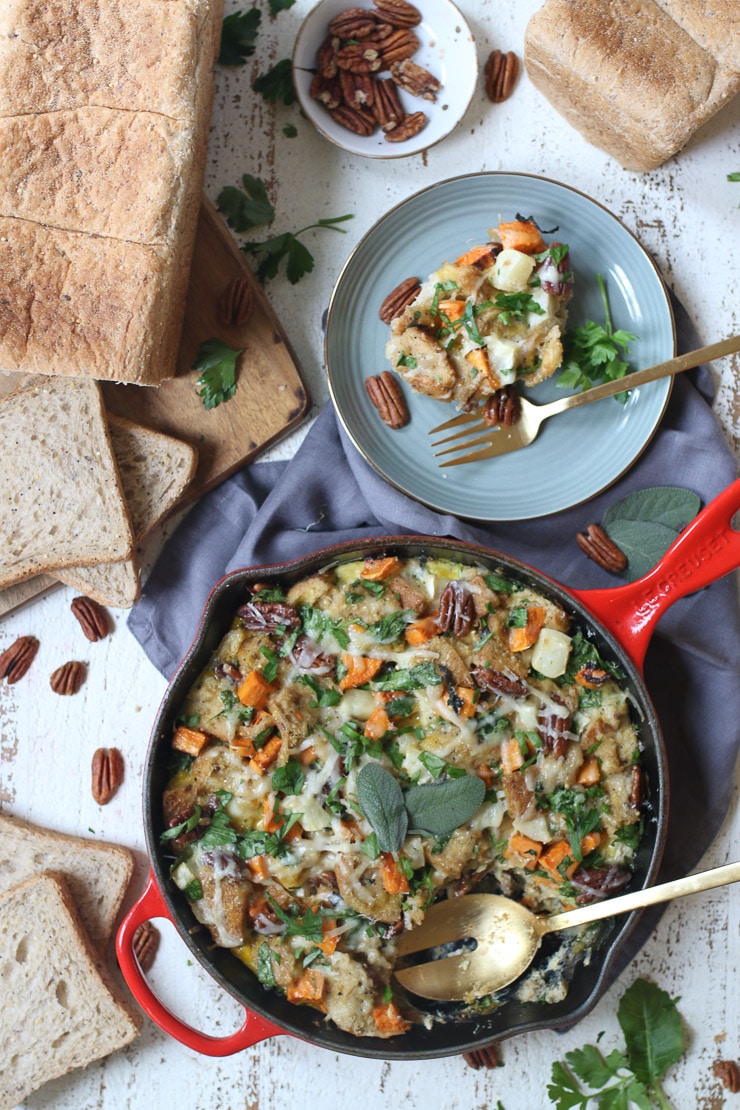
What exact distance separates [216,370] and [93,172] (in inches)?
31.8

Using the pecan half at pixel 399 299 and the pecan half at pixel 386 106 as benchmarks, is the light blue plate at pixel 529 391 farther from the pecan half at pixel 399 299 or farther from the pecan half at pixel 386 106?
the pecan half at pixel 386 106

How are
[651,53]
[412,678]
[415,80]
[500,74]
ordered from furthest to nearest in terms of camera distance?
1. [500,74]
2. [415,80]
3. [651,53]
4. [412,678]

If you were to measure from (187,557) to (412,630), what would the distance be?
1063mm

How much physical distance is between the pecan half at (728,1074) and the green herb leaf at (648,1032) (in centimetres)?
18

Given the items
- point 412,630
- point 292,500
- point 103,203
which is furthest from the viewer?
point 292,500

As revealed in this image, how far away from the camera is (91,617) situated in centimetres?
362

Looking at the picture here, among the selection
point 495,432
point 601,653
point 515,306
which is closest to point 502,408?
point 495,432

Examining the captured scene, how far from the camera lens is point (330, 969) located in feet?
10.1

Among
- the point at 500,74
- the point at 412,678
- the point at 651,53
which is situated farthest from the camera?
the point at 500,74

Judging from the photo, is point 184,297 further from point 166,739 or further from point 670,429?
point 670,429

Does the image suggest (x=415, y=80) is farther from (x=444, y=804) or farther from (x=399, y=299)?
(x=444, y=804)

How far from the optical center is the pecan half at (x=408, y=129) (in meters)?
3.54

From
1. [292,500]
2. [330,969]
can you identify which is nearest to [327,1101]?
[330,969]

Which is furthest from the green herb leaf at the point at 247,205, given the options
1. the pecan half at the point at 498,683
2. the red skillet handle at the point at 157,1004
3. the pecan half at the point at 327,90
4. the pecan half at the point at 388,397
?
the red skillet handle at the point at 157,1004
